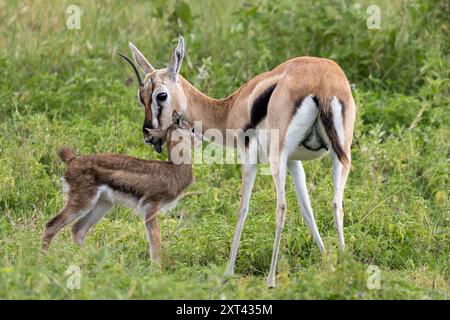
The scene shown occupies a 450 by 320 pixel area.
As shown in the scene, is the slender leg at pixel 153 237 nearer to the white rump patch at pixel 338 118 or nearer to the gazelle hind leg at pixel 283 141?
A: the gazelle hind leg at pixel 283 141

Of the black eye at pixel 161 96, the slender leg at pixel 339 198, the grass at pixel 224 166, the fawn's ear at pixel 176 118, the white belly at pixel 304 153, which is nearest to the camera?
the grass at pixel 224 166

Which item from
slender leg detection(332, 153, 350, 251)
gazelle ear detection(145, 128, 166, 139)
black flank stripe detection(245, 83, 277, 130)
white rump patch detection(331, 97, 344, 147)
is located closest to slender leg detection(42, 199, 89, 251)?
gazelle ear detection(145, 128, 166, 139)

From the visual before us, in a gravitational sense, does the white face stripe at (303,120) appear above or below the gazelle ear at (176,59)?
below

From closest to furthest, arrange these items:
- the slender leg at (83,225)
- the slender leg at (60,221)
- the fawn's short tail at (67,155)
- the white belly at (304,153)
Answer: the white belly at (304,153), the slender leg at (60,221), the fawn's short tail at (67,155), the slender leg at (83,225)

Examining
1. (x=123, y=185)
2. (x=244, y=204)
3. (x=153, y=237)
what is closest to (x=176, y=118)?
(x=123, y=185)

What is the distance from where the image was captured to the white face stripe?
636 cm

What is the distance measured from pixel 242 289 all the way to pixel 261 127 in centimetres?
165

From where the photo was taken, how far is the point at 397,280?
559 centimetres

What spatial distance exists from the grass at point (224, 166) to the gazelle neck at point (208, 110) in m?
0.72

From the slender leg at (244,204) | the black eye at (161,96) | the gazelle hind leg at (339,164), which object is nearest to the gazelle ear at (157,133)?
the black eye at (161,96)

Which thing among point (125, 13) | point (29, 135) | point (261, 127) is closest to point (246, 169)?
point (261, 127)

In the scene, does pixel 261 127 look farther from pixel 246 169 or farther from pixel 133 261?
pixel 133 261

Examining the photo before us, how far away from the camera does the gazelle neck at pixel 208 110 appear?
7336 millimetres

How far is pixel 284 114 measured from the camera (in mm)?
6414
